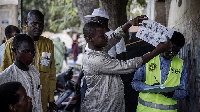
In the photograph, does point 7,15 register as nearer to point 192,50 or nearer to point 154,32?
point 154,32

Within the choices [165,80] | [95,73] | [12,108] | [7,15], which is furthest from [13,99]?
[7,15]

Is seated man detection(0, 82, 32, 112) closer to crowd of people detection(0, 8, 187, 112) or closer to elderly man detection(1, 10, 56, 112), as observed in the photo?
crowd of people detection(0, 8, 187, 112)

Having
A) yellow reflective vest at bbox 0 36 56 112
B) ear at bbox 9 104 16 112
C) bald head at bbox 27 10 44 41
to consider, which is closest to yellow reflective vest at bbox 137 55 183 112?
yellow reflective vest at bbox 0 36 56 112

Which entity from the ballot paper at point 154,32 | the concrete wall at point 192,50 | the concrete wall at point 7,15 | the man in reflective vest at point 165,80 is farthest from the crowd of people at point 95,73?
the concrete wall at point 7,15

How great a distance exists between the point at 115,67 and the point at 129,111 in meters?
2.81

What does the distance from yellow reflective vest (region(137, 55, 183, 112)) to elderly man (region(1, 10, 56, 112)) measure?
4.06 ft

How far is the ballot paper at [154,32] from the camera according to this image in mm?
2541

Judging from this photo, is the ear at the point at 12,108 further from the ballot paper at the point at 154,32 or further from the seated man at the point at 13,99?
the ballot paper at the point at 154,32

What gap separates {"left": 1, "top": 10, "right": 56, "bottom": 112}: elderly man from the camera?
9.59ft

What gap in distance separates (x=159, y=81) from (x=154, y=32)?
0.60 m

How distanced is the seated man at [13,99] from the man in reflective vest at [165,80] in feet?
4.77

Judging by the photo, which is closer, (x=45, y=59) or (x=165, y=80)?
(x=165, y=80)

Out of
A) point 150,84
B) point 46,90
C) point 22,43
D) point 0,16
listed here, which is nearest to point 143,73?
point 150,84

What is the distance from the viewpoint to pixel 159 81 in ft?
9.11
